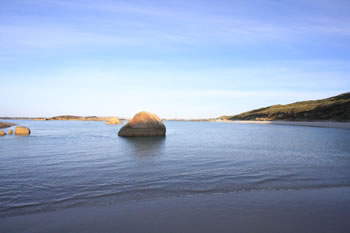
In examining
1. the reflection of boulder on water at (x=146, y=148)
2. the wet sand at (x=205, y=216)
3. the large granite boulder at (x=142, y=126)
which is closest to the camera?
the wet sand at (x=205, y=216)

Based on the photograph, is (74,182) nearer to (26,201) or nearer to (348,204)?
(26,201)

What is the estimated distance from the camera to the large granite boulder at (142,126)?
84.2 ft

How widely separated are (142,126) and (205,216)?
2139cm

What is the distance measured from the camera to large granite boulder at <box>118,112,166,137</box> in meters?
25.7

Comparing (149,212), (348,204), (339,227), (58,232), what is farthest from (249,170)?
(58,232)

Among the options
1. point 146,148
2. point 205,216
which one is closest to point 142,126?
point 146,148

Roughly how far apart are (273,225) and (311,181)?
423 centimetres

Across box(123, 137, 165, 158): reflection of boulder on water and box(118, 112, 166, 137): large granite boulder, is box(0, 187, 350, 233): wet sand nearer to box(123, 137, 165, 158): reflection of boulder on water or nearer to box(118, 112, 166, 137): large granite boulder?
box(123, 137, 165, 158): reflection of boulder on water

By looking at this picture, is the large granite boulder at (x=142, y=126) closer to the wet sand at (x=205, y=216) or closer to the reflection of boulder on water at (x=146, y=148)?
the reflection of boulder on water at (x=146, y=148)

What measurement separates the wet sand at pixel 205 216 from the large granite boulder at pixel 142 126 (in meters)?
20.2

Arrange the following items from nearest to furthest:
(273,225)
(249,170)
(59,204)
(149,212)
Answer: (273,225), (149,212), (59,204), (249,170)

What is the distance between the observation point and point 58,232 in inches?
157

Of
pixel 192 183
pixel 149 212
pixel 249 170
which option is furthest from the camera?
pixel 249 170

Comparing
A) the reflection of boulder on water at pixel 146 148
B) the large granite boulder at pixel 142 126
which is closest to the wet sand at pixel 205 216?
the reflection of boulder on water at pixel 146 148
